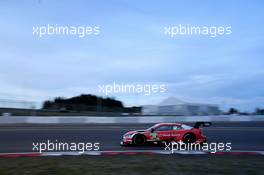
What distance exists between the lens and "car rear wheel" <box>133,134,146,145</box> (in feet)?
48.2

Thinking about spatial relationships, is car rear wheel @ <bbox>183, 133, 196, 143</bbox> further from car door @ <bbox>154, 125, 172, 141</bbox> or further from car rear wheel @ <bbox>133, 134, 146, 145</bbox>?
car rear wheel @ <bbox>133, 134, 146, 145</bbox>

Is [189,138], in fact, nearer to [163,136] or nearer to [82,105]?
[163,136]

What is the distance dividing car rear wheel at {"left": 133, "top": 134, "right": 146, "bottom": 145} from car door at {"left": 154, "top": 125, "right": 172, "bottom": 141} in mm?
489

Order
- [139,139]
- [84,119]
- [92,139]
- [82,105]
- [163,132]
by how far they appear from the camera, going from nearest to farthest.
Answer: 1. [139,139]
2. [163,132]
3. [92,139]
4. [82,105]
5. [84,119]

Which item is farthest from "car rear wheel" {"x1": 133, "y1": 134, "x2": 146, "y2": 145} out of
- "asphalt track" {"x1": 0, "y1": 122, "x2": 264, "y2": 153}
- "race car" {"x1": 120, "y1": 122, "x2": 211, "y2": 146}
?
"asphalt track" {"x1": 0, "y1": 122, "x2": 264, "y2": 153}

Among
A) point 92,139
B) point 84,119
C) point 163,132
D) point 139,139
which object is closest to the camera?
point 139,139

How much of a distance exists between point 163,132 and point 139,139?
85 centimetres

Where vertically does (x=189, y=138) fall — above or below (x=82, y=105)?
below

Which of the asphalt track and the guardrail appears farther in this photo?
the guardrail

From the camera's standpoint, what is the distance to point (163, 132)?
14.9m

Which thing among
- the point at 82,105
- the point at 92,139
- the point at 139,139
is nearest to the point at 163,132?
the point at 139,139

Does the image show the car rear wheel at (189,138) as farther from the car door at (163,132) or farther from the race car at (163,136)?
the car door at (163,132)

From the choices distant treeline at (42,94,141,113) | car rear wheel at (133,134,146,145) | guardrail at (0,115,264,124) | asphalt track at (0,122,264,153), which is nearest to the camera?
asphalt track at (0,122,264,153)

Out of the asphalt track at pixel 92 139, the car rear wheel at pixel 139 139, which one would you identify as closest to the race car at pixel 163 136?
→ the car rear wheel at pixel 139 139
